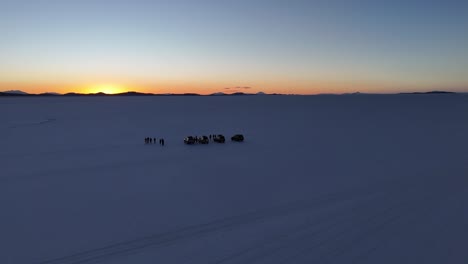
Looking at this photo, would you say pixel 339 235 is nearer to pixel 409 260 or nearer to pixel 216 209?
pixel 409 260

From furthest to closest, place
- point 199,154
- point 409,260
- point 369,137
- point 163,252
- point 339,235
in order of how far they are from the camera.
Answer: point 369,137, point 199,154, point 339,235, point 163,252, point 409,260

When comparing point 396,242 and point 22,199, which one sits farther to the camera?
point 22,199

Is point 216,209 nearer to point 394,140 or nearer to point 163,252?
point 163,252

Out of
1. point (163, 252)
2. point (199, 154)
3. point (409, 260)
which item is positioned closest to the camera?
point (409, 260)

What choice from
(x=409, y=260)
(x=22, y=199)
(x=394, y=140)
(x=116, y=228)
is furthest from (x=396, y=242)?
(x=394, y=140)

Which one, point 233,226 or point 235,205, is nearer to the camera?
point 233,226

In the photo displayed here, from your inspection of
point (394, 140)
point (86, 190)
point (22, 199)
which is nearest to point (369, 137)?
point (394, 140)

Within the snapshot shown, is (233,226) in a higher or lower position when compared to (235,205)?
lower

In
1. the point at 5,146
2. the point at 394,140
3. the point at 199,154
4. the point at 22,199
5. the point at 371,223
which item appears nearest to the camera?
the point at 371,223

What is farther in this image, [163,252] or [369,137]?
[369,137]
